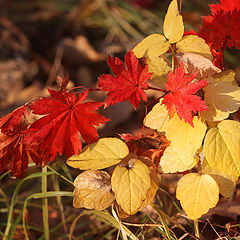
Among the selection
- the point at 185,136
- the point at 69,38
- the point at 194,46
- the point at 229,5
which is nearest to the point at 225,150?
the point at 185,136

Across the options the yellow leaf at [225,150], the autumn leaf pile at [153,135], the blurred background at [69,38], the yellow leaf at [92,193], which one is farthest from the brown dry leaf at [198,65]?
the blurred background at [69,38]

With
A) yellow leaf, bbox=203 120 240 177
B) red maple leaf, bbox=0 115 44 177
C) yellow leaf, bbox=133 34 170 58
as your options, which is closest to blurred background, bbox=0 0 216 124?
red maple leaf, bbox=0 115 44 177

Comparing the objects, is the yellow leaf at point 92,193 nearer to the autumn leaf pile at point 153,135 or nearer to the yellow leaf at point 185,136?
the autumn leaf pile at point 153,135

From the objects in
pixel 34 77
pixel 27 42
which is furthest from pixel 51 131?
pixel 27 42

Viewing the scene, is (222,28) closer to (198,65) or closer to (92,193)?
(198,65)

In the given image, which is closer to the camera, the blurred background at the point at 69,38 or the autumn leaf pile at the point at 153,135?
the autumn leaf pile at the point at 153,135

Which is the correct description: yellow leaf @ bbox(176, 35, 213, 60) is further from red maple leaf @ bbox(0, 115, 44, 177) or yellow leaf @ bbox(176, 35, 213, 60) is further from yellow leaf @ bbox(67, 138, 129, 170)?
red maple leaf @ bbox(0, 115, 44, 177)
